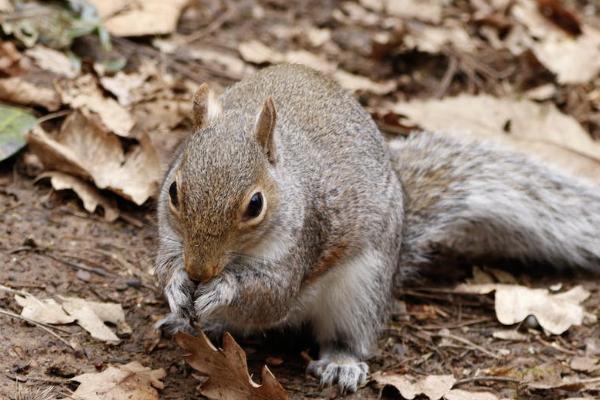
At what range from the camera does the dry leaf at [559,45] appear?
6.28 metres

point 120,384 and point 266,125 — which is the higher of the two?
point 266,125

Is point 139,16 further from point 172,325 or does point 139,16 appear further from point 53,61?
point 172,325

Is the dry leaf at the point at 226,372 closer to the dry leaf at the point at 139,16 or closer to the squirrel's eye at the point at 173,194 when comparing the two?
the squirrel's eye at the point at 173,194

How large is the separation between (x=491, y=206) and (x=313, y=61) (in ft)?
6.70

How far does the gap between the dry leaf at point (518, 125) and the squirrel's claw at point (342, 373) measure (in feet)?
5.77

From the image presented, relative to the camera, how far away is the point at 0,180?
14.1 ft

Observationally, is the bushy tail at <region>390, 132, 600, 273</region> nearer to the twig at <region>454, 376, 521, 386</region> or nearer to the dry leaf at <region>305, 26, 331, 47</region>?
the twig at <region>454, 376, 521, 386</region>

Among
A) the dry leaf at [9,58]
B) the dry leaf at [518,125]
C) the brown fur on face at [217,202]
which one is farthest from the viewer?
the dry leaf at [518,125]

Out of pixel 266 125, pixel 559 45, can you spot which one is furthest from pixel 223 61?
pixel 266 125

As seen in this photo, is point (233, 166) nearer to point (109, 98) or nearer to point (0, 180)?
point (0, 180)

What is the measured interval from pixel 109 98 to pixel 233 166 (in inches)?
85.6

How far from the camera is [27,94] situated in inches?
185

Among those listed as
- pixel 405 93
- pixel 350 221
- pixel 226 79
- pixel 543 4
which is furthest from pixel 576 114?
pixel 350 221

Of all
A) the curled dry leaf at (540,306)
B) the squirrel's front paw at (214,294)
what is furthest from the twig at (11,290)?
the curled dry leaf at (540,306)
